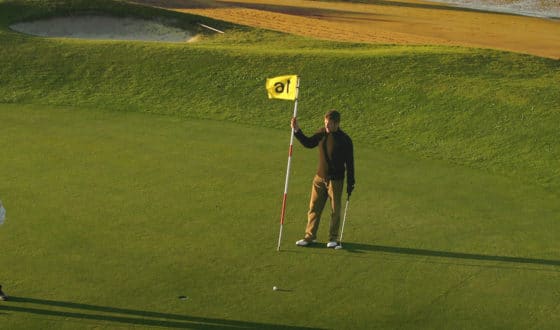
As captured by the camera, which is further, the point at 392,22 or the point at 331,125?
the point at 392,22

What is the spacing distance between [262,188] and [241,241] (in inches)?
99.6

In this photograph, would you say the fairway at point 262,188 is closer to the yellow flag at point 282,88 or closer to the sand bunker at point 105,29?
the yellow flag at point 282,88

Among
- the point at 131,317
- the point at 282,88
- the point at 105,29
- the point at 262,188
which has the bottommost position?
the point at 131,317

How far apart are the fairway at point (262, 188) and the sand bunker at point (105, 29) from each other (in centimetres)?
341

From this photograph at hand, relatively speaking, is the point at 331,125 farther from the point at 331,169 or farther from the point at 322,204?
the point at 322,204

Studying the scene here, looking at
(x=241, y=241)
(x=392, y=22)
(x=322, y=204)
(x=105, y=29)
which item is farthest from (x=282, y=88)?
(x=392, y=22)

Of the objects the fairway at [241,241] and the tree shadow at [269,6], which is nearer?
the fairway at [241,241]

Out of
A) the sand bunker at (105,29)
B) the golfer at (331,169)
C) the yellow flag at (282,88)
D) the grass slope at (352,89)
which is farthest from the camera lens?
the sand bunker at (105,29)

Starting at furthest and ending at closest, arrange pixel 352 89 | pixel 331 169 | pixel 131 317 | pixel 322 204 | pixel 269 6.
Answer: pixel 269 6, pixel 352 89, pixel 322 204, pixel 331 169, pixel 131 317

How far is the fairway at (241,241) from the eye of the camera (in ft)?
36.6

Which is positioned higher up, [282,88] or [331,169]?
[282,88]

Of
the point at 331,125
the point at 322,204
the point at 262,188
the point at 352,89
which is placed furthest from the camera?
the point at 352,89

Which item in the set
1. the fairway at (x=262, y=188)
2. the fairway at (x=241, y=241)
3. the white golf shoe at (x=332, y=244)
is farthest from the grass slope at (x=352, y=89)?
the white golf shoe at (x=332, y=244)

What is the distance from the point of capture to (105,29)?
3167 centimetres
